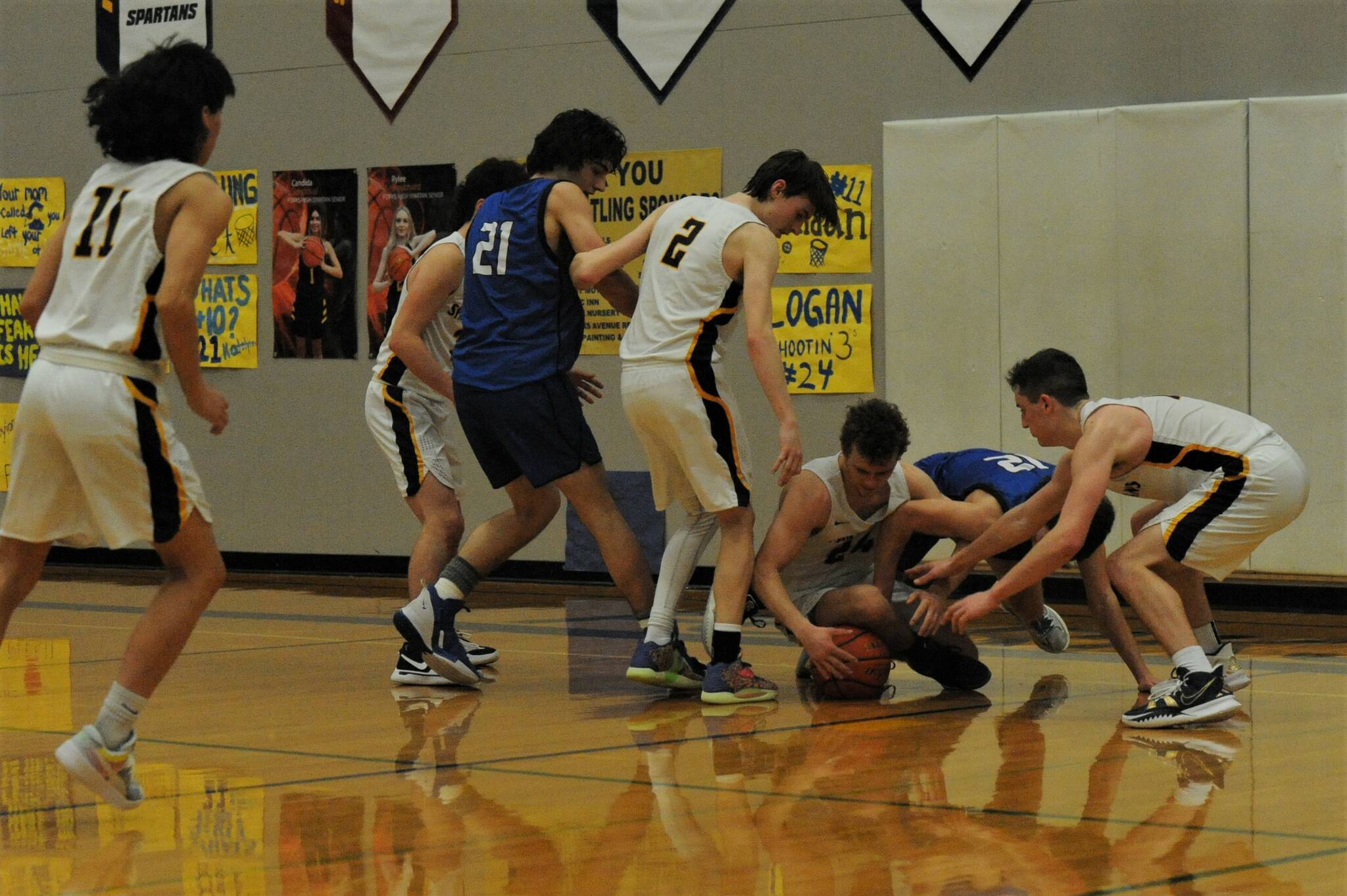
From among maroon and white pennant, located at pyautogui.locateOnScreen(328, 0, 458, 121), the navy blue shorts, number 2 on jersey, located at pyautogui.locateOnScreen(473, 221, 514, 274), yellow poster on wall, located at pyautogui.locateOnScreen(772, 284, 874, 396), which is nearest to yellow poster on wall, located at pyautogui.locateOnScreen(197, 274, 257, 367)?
maroon and white pennant, located at pyautogui.locateOnScreen(328, 0, 458, 121)

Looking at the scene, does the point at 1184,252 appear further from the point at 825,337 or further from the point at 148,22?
the point at 148,22

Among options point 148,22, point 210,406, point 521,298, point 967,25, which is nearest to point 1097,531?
point 521,298

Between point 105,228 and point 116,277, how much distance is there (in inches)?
4.3

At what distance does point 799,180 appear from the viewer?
18.6ft

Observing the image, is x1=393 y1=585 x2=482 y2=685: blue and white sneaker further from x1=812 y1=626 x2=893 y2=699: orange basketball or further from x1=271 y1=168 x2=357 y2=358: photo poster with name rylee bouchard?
x1=271 y1=168 x2=357 y2=358: photo poster with name rylee bouchard

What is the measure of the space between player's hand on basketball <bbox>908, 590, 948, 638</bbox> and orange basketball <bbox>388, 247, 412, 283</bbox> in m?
4.55

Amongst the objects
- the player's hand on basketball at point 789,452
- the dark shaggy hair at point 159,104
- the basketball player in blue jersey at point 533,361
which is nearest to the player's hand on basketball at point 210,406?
the dark shaggy hair at point 159,104

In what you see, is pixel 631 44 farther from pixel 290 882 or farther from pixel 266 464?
pixel 290 882

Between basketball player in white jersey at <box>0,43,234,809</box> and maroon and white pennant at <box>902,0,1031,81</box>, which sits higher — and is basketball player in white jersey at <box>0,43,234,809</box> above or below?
below

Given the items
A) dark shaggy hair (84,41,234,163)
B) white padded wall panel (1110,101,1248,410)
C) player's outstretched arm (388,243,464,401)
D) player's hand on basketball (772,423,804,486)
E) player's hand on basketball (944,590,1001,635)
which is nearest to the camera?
dark shaggy hair (84,41,234,163)

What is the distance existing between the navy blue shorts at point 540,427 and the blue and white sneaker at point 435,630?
1.46 ft

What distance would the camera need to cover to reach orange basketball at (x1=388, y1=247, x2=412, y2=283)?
31.4 feet

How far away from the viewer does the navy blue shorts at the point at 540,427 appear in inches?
228

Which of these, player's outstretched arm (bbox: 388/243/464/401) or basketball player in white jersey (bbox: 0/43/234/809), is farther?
player's outstretched arm (bbox: 388/243/464/401)
